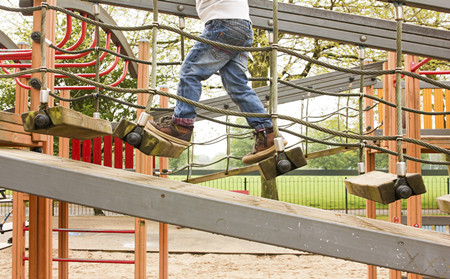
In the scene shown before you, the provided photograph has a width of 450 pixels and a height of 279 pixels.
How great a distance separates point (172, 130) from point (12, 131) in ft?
2.46

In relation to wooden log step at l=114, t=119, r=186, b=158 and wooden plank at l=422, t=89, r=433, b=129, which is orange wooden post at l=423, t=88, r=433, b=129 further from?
wooden log step at l=114, t=119, r=186, b=158

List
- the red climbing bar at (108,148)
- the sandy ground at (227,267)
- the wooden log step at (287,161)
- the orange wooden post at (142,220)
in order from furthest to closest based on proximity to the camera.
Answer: the red climbing bar at (108,148) → the sandy ground at (227,267) → the orange wooden post at (142,220) → the wooden log step at (287,161)

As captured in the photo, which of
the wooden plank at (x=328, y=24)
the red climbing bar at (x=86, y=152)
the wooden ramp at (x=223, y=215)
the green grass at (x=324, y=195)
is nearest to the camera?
the wooden ramp at (x=223, y=215)

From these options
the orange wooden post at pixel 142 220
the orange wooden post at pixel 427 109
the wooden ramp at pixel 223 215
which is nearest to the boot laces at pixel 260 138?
the wooden ramp at pixel 223 215

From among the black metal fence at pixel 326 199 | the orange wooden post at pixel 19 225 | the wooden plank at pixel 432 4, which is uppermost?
the wooden plank at pixel 432 4

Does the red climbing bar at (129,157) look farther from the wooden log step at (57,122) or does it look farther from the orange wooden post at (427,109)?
the orange wooden post at (427,109)

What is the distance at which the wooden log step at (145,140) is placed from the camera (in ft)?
6.53

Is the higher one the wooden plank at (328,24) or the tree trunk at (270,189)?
the wooden plank at (328,24)

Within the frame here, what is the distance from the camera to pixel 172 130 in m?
2.28

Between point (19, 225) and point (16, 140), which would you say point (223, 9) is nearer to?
point (16, 140)

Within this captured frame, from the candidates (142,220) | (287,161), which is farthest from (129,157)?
(287,161)

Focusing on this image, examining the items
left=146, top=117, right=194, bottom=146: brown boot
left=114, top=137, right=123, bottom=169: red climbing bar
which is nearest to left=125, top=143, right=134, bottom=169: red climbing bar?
left=114, top=137, right=123, bottom=169: red climbing bar

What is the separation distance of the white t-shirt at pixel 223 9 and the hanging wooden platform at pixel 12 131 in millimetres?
1059

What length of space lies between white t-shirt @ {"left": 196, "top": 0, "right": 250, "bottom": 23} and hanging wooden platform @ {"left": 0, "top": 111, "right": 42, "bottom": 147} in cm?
106
